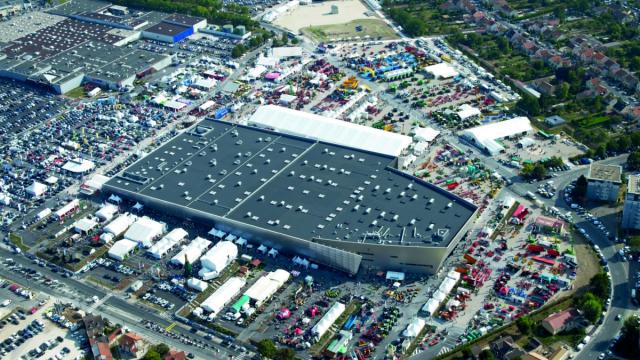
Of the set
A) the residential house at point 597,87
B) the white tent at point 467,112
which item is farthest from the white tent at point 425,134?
the residential house at point 597,87

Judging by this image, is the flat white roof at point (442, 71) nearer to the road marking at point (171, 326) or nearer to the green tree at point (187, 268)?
the green tree at point (187, 268)

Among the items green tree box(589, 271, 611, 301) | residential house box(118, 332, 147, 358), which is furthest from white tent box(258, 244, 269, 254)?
green tree box(589, 271, 611, 301)

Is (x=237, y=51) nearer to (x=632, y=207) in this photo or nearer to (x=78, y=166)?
(x=78, y=166)

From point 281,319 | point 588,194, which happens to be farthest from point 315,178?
point 588,194

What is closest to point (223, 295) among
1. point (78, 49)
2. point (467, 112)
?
point (467, 112)

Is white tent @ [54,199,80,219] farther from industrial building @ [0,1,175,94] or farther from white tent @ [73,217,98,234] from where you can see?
industrial building @ [0,1,175,94]

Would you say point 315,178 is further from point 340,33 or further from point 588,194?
point 340,33
